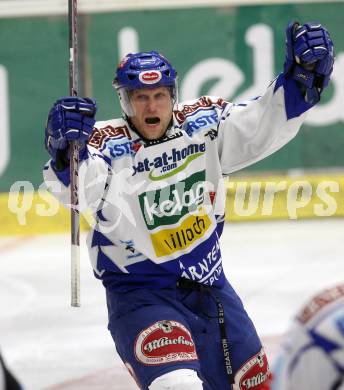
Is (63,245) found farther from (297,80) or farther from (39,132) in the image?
(297,80)

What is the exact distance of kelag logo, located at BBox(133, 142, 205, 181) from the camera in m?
3.22

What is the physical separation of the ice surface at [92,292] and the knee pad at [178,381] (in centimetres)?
115

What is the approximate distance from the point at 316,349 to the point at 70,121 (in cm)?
160

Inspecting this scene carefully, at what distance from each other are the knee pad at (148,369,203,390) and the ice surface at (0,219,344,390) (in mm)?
1155

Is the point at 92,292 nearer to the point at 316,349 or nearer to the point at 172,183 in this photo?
the point at 172,183

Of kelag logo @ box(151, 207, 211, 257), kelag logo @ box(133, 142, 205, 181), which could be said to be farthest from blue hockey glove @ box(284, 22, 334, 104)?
kelag logo @ box(151, 207, 211, 257)

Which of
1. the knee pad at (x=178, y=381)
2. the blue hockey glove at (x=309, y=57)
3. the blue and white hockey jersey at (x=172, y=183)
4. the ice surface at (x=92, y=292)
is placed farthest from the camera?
the ice surface at (x=92, y=292)

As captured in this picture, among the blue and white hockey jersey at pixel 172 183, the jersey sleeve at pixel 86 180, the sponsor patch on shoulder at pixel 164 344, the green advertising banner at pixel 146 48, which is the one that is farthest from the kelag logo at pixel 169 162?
the green advertising banner at pixel 146 48

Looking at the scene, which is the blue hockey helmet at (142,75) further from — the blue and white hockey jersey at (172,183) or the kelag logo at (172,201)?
the kelag logo at (172,201)

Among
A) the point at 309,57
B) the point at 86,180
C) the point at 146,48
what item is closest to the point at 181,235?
the point at 86,180

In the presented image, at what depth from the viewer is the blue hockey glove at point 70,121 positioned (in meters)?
2.95

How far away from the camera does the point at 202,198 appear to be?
3266mm

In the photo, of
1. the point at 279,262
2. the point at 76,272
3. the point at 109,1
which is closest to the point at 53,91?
the point at 109,1

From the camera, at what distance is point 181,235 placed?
321 cm
